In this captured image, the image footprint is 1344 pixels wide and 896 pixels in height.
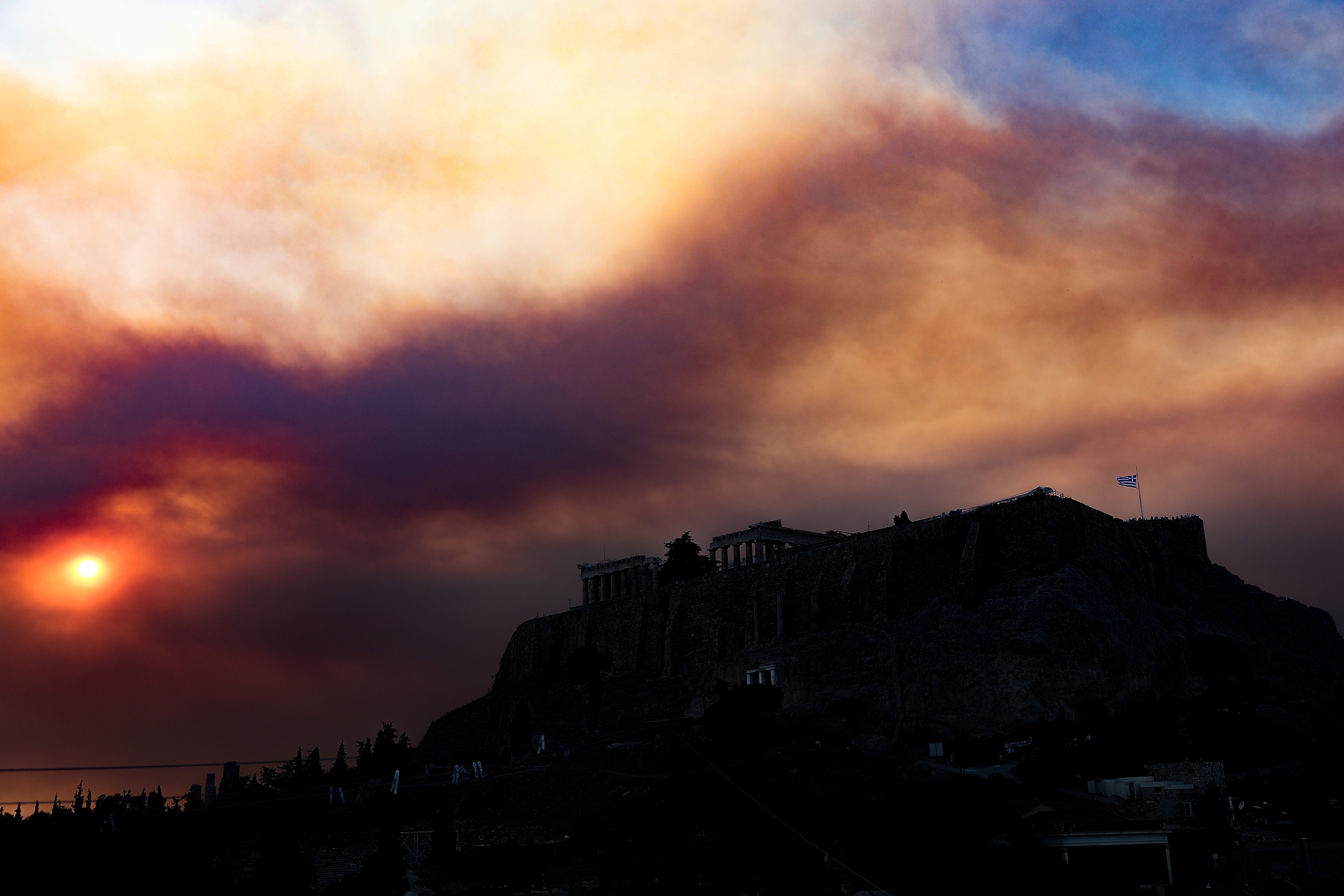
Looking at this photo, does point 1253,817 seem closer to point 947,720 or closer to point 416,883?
point 947,720

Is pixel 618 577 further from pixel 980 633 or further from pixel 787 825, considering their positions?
pixel 787 825

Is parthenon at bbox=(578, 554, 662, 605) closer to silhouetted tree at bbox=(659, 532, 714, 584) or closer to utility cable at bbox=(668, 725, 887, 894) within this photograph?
silhouetted tree at bbox=(659, 532, 714, 584)

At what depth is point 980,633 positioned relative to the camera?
260 ft

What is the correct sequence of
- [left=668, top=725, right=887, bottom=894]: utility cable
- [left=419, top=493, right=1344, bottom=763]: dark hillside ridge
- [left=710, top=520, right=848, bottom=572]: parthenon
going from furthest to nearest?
[left=710, top=520, right=848, bottom=572]: parthenon < [left=419, top=493, right=1344, bottom=763]: dark hillside ridge < [left=668, top=725, right=887, bottom=894]: utility cable

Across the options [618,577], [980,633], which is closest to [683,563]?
[618,577]

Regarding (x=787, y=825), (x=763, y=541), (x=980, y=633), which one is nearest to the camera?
(x=787, y=825)

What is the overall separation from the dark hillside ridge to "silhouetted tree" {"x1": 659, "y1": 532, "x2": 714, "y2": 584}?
944 centimetres

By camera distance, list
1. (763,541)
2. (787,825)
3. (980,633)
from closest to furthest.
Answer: (787,825) → (980,633) → (763,541)

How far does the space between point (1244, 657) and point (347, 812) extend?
5981cm

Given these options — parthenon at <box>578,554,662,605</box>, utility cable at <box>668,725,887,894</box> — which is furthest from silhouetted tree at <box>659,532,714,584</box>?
utility cable at <box>668,725,887,894</box>

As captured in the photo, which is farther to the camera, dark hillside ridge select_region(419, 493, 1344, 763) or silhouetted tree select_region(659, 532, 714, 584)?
silhouetted tree select_region(659, 532, 714, 584)

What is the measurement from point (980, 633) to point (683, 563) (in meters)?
51.7

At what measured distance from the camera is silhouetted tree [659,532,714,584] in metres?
126

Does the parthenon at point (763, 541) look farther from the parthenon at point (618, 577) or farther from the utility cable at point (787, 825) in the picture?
the utility cable at point (787, 825)
